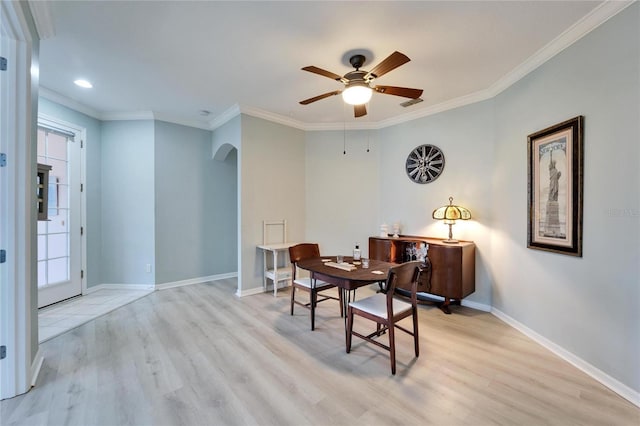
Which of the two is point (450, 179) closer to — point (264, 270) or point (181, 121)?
point (264, 270)

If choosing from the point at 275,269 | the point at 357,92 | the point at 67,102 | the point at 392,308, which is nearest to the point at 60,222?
the point at 67,102

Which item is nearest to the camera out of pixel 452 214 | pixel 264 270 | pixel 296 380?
pixel 296 380

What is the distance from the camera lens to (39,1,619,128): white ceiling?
206cm

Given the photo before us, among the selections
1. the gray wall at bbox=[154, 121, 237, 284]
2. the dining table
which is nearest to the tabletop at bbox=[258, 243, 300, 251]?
the dining table

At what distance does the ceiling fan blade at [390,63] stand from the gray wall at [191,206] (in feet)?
11.5

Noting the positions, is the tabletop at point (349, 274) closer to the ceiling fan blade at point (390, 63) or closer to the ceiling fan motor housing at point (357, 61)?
the ceiling fan blade at point (390, 63)

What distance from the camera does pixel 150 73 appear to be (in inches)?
119

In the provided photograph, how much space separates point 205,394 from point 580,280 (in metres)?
3.07

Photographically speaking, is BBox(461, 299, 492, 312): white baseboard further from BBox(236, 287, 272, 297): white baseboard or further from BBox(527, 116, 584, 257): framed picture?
BBox(236, 287, 272, 297): white baseboard

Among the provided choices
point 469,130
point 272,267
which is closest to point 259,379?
point 272,267

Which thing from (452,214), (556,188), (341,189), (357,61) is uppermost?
(357,61)

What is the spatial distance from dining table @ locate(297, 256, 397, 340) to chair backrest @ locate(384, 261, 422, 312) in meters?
0.16

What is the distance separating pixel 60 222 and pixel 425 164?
525 cm

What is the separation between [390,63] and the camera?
2.11 m
